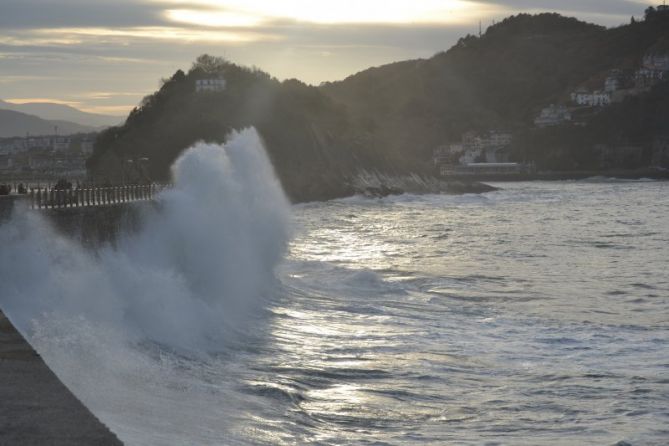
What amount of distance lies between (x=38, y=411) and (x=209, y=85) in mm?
121590

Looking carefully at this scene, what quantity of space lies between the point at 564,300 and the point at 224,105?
3979 inches

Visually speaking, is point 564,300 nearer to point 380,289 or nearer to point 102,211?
point 380,289

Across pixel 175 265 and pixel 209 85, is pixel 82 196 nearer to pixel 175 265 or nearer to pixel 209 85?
pixel 175 265

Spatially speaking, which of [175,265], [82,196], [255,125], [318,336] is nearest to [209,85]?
[255,125]

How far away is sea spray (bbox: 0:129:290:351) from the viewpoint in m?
17.0

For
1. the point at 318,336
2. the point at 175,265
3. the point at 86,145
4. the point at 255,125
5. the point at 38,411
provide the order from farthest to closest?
the point at 86,145 < the point at 255,125 < the point at 175,265 < the point at 318,336 < the point at 38,411

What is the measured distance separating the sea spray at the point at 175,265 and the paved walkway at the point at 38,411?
388 centimetres

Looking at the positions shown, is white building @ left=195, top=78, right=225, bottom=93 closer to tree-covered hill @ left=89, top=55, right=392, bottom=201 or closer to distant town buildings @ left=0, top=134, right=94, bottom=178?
tree-covered hill @ left=89, top=55, right=392, bottom=201

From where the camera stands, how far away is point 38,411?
9.50 m

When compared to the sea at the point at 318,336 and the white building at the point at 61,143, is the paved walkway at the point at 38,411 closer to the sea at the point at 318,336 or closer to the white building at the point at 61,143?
the sea at the point at 318,336

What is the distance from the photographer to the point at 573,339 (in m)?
19.5

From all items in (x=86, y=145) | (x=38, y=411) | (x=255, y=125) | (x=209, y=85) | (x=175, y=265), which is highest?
(x=209, y=85)

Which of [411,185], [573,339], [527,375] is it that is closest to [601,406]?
[527,375]

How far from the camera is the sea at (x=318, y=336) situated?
1324 cm
